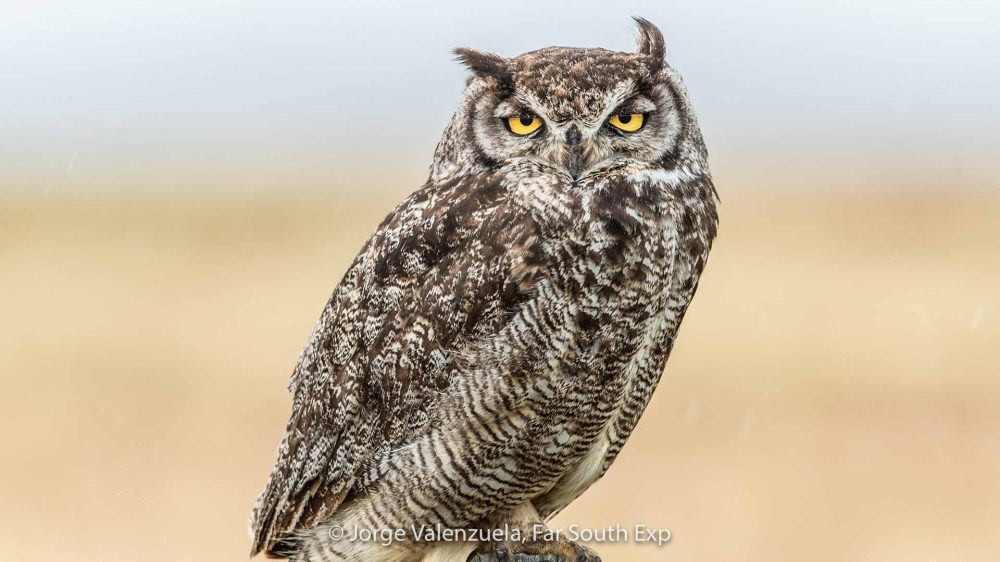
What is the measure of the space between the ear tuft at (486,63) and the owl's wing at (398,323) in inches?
12.9

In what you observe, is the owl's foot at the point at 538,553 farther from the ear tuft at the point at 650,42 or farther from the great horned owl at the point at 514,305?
the ear tuft at the point at 650,42

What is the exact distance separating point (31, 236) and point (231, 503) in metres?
8.66

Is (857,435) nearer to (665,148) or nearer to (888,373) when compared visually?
(888,373)

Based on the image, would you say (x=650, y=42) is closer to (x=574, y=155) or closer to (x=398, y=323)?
(x=574, y=155)

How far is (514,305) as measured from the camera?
11.5 feet

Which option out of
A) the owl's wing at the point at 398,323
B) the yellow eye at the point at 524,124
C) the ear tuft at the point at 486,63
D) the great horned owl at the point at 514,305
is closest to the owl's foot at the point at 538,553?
the great horned owl at the point at 514,305

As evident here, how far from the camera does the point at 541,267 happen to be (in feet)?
11.4

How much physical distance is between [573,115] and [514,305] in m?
0.58

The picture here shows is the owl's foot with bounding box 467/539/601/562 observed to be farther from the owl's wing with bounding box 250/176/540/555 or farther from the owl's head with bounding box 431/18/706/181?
the owl's head with bounding box 431/18/706/181

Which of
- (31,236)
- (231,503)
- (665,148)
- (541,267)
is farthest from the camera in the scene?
(31,236)

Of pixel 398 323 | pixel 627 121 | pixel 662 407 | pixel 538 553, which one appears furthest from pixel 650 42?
pixel 662 407

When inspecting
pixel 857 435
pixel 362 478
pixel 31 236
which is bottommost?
pixel 31 236

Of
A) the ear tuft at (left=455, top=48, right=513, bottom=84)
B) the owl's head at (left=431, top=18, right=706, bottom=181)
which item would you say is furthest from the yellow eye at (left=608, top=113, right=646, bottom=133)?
the ear tuft at (left=455, top=48, right=513, bottom=84)

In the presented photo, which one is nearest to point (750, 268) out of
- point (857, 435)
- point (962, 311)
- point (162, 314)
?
point (962, 311)
